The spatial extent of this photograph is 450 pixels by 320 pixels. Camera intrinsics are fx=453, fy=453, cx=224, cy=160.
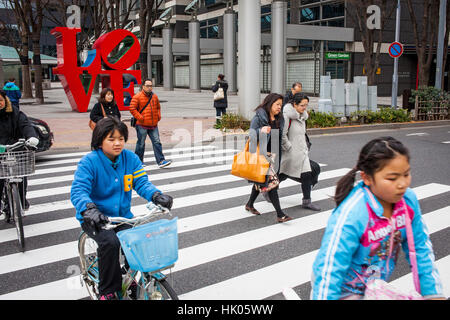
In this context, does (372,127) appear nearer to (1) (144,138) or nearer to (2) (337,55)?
(1) (144,138)

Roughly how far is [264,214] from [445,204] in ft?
9.67

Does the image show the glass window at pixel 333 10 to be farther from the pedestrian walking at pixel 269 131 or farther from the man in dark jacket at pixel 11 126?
the man in dark jacket at pixel 11 126

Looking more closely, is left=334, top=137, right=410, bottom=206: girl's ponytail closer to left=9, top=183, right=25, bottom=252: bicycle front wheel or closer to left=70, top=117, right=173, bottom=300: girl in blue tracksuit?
left=70, top=117, right=173, bottom=300: girl in blue tracksuit

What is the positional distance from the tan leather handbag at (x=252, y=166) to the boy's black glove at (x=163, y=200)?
2.84 metres

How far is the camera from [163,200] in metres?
3.24

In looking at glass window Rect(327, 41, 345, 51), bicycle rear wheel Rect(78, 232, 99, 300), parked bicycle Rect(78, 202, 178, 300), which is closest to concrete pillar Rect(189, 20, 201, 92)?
glass window Rect(327, 41, 345, 51)

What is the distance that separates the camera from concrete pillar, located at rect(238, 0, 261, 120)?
52.9 feet

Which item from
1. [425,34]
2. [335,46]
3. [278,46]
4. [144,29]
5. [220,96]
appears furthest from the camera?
[335,46]

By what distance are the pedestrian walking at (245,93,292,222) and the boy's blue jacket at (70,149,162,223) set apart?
103 inches

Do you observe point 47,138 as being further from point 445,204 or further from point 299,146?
point 445,204

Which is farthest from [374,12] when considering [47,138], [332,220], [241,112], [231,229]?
[332,220]

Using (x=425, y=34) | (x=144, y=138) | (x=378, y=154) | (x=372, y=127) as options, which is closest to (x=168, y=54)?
(x=425, y=34)

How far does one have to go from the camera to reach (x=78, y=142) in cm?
1345

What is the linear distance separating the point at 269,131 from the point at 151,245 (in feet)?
11.5
